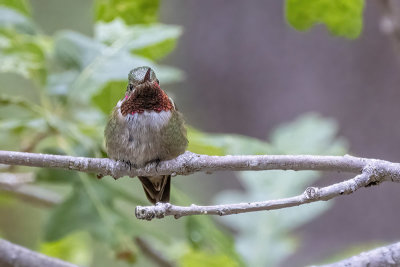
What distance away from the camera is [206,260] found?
289cm

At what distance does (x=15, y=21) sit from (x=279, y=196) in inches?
70.0

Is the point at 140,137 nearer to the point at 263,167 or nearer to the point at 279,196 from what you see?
the point at 263,167

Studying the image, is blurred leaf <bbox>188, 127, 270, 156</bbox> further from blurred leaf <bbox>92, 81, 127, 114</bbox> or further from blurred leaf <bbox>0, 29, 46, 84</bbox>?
blurred leaf <bbox>0, 29, 46, 84</bbox>

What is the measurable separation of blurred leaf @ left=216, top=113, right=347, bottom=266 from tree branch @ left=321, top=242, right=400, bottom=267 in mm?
1554

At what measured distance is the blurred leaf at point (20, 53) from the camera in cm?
294

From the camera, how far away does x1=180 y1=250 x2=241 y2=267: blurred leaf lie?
287cm

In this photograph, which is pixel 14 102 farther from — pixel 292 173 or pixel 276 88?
pixel 276 88

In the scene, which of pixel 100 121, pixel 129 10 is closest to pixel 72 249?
pixel 100 121

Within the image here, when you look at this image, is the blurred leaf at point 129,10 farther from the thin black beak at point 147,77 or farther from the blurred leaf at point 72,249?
the blurred leaf at point 72,249

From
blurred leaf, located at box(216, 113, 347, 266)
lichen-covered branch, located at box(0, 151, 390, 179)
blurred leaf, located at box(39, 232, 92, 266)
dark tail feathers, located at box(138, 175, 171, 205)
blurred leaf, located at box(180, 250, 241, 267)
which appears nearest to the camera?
lichen-covered branch, located at box(0, 151, 390, 179)

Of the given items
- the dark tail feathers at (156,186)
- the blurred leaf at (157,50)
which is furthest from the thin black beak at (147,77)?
the blurred leaf at (157,50)

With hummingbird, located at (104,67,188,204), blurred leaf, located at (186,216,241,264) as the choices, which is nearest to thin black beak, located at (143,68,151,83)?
hummingbird, located at (104,67,188,204)

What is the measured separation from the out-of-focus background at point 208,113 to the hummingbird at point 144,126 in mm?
304

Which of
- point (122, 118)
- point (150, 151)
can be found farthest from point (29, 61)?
point (150, 151)
